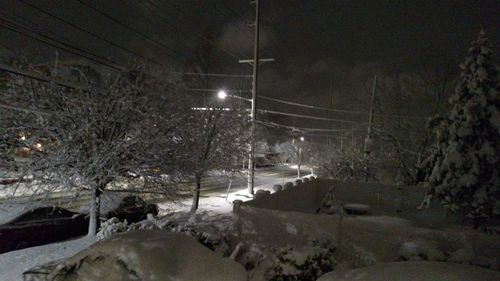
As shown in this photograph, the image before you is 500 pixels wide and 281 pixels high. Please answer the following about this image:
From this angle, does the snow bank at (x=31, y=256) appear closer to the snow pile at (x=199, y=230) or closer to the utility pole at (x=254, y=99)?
the snow pile at (x=199, y=230)

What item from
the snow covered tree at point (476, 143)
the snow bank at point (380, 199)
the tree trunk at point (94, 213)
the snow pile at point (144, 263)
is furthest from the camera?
the snow bank at point (380, 199)

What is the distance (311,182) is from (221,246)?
11408 millimetres

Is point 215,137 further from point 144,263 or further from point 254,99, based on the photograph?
point 144,263

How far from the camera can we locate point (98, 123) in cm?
1109

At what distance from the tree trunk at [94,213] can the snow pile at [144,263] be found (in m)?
7.03

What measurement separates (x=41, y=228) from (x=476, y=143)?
17592mm

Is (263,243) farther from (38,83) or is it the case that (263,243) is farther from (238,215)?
(38,83)

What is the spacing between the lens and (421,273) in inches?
180

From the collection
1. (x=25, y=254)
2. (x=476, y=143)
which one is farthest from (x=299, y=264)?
(x=476, y=143)

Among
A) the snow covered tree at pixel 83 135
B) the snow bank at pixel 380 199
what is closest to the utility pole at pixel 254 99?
the snow bank at pixel 380 199

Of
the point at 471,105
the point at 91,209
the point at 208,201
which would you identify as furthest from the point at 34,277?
the point at 471,105

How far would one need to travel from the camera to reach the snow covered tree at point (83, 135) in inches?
406

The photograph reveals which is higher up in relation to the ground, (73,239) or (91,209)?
(91,209)

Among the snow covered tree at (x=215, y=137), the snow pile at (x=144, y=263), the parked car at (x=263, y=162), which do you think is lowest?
the snow pile at (x=144, y=263)
